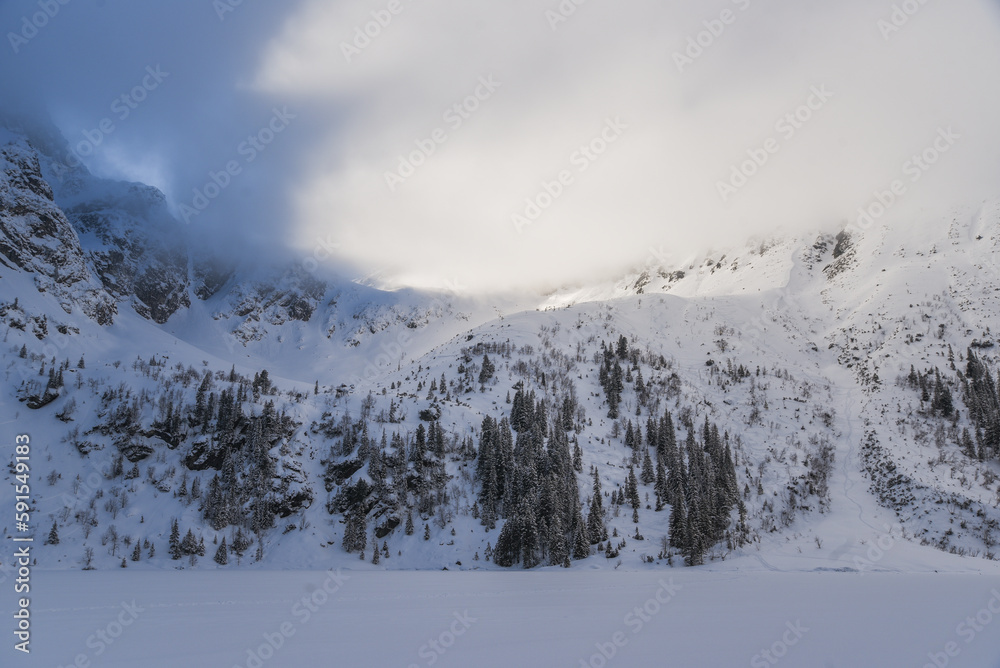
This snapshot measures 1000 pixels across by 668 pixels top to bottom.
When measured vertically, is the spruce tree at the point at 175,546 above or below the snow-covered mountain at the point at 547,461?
below

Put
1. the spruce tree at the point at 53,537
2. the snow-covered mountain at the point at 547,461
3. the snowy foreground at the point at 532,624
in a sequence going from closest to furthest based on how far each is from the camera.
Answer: the snowy foreground at the point at 532,624
the snow-covered mountain at the point at 547,461
the spruce tree at the point at 53,537

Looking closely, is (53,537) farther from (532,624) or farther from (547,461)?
(532,624)

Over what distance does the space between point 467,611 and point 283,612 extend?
13.3m

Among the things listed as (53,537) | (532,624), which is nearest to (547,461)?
(532,624)

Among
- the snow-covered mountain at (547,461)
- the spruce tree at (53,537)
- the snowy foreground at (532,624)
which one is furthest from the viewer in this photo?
the spruce tree at (53,537)

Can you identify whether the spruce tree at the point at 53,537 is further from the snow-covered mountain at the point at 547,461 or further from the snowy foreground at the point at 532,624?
the snowy foreground at the point at 532,624

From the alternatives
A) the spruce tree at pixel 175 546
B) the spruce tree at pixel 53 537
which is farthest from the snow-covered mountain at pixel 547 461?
the spruce tree at pixel 175 546

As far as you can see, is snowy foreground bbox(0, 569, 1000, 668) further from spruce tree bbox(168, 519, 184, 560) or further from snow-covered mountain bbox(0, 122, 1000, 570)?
snow-covered mountain bbox(0, 122, 1000, 570)

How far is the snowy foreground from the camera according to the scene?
21297mm

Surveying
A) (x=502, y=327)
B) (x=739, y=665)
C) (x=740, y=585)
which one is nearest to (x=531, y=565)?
(x=740, y=585)

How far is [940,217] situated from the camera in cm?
17575

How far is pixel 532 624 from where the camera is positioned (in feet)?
95.1

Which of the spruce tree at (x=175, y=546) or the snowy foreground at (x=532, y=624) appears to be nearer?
the snowy foreground at (x=532, y=624)

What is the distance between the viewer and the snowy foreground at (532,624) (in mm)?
21297
